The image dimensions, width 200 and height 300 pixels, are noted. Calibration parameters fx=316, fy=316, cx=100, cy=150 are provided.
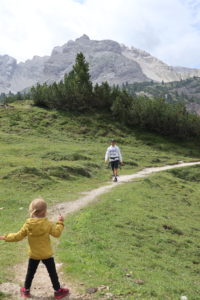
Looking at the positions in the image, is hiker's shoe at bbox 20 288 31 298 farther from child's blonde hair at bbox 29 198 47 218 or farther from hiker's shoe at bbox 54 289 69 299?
child's blonde hair at bbox 29 198 47 218

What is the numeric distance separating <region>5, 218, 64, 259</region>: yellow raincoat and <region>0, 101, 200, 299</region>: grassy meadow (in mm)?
1753

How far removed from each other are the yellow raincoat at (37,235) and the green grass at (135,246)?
175cm

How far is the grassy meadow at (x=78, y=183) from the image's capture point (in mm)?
11625

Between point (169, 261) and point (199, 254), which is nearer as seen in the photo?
point (169, 261)

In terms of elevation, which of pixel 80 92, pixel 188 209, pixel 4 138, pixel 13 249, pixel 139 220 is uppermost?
pixel 80 92

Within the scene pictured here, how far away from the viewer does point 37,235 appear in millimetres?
8625

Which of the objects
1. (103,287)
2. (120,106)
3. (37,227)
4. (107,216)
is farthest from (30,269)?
(120,106)

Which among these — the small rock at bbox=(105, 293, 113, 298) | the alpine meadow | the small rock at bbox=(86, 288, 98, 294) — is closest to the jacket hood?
the alpine meadow

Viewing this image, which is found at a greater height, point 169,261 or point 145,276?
point 145,276

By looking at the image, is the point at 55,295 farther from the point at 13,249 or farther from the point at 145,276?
the point at 13,249

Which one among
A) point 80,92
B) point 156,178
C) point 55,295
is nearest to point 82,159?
point 156,178

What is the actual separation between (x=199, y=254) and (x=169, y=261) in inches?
123

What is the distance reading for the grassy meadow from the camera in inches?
458

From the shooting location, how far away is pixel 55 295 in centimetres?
854
